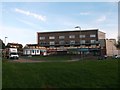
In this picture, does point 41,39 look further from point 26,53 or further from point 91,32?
point 26,53

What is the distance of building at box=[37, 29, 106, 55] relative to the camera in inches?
4925

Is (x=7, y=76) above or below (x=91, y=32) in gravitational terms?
below

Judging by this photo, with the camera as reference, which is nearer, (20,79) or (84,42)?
(20,79)

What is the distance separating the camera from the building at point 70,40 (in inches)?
4925

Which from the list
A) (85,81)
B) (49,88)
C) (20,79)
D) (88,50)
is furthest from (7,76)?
(88,50)

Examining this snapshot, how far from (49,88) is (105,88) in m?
3.51

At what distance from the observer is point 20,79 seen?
18844mm

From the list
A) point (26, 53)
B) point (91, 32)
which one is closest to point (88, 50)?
point (91, 32)

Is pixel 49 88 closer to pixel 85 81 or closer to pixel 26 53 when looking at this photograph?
pixel 85 81

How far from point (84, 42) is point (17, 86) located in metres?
115

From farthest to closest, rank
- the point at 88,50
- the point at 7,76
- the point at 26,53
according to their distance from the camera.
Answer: the point at 88,50 < the point at 26,53 < the point at 7,76

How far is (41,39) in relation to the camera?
137750 millimetres

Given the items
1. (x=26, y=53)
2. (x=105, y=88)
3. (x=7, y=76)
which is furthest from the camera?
(x=26, y=53)

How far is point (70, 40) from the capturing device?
132375mm
